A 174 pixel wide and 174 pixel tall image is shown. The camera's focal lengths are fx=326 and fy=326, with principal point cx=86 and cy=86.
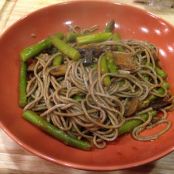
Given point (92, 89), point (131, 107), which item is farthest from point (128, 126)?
point (92, 89)

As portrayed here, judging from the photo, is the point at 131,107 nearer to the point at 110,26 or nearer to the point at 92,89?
the point at 92,89

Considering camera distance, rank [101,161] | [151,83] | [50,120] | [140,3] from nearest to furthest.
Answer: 1. [101,161]
2. [50,120]
3. [151,83]
4. [140,3]

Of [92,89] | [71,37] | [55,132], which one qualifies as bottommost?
[55,132]

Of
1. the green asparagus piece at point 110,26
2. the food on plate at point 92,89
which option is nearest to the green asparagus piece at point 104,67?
the food on plate at point 92,89

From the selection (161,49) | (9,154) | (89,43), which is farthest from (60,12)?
(9,154)

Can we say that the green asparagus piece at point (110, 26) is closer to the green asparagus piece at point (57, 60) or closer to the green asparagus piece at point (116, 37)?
the green asparagus piece at point (116, 37)

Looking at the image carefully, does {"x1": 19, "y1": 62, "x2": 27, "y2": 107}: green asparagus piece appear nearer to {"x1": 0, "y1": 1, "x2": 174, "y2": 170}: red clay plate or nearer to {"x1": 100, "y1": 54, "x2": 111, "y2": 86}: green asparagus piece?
{"x1": 0, "y1": 1, "x2": 174, "y2": 170}: red clay plate

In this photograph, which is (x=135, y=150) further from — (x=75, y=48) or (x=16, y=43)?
(x=16, y=43)
